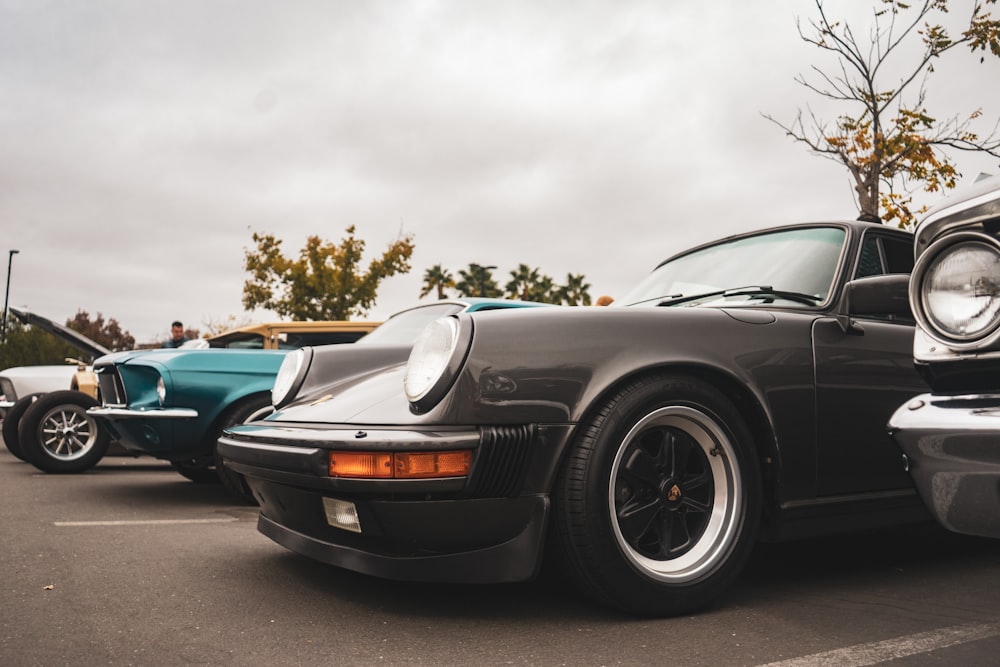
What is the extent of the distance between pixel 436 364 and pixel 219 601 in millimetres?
1068

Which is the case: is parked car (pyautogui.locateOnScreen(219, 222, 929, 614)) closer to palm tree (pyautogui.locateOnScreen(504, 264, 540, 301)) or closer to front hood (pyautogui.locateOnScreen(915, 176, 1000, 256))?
front hood (pyautogui.locateOnScreen(915, 176, 1000, 256))

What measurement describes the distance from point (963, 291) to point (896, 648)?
101 centimetres

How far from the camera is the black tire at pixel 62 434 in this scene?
22.4 ft

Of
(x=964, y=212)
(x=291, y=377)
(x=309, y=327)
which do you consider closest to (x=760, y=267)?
(x=964, y=212)

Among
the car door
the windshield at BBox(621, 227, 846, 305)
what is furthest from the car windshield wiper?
the car door

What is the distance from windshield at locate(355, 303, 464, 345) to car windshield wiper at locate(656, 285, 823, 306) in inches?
77.8

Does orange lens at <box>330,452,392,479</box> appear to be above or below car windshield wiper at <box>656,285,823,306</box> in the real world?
below

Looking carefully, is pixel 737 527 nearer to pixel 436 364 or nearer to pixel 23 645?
pixel 436 364

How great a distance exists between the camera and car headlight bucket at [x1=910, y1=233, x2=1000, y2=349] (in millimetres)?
1774

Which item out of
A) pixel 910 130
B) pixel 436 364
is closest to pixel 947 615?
pixel 436 364

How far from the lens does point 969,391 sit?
5.99ft

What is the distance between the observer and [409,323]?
5.46 metres

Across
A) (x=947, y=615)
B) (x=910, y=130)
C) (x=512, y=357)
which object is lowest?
(x=947, y=615)

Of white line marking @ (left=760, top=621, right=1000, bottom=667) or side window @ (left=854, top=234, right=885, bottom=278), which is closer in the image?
white line marking @ (left=760, top=621, right=1000, bottom=667)
